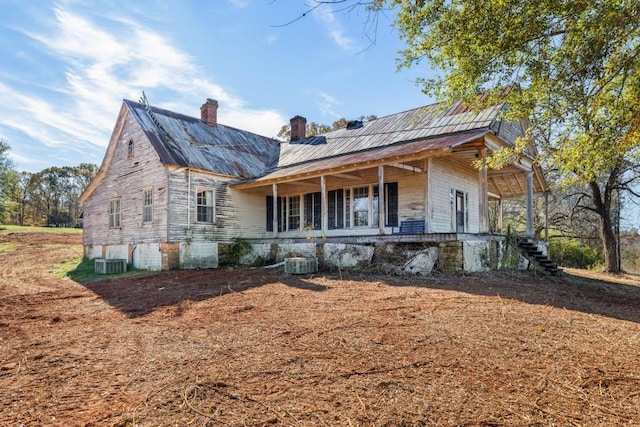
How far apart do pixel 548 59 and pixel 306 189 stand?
11.1 m

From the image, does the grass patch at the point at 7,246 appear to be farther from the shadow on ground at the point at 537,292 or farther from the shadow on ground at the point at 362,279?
the shadow on ground at the point at 537,292

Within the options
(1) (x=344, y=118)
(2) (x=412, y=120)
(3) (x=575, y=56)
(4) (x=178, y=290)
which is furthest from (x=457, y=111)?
(1) (x=344, y=118)

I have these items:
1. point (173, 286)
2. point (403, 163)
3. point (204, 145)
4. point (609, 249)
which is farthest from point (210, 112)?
point (609, 249)

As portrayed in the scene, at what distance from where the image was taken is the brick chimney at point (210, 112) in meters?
19.9

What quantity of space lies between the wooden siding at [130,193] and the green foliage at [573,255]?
67.9ft

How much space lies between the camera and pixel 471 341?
4711mm

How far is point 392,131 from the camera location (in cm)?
1596

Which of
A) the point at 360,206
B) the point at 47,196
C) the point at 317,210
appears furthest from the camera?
the point at 47,196

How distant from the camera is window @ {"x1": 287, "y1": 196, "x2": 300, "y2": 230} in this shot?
17.2 m

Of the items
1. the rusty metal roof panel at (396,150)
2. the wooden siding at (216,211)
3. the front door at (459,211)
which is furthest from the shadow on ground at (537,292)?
the wooden siding at (216,211)

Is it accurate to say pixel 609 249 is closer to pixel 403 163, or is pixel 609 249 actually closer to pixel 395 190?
A: pixel 395 190

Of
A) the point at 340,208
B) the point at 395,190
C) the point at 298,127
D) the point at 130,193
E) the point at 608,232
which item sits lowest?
the point at 608,232

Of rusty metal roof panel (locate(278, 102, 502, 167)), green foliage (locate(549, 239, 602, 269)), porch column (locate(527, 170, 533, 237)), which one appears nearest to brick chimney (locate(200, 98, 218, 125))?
rusty metal roof panel (locate(278, 102, 502, 167))

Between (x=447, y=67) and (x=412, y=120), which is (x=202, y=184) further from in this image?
(x=447, y=67)
